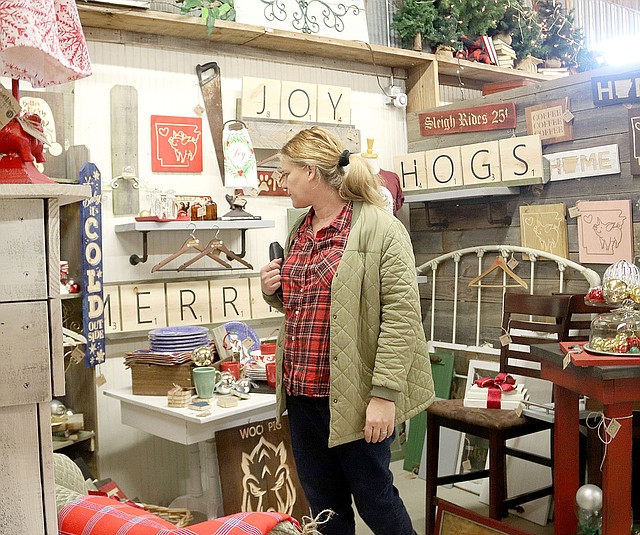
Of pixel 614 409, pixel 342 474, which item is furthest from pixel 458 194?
pixel 342 474

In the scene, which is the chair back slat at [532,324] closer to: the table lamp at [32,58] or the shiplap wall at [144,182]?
the shiplap wall at [144,182]

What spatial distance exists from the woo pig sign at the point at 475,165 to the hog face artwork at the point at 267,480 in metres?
1.78

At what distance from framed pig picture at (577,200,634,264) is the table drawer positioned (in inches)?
112

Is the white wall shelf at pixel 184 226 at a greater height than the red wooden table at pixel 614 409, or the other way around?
the white wall shelf at pixel 184 226

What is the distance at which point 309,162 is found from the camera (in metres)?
2.36

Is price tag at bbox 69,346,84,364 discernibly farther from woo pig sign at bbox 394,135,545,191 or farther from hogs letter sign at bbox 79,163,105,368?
woo pig sign at bbox 394,135,545,191

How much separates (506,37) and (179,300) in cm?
275

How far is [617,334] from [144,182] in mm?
2275

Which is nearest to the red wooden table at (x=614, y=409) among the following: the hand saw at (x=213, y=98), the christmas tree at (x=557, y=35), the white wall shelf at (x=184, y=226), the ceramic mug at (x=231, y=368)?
the ceramic mug at (x=231, y=368)

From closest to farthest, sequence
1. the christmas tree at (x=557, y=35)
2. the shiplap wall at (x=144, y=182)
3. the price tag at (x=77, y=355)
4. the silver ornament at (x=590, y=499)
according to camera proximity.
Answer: the silver ornament at (x=590, y=499)
the price tag at (x=77, y=355)
the shiplap wall at (x=144, y=182)
the christmas tree at (x=557, y=35)

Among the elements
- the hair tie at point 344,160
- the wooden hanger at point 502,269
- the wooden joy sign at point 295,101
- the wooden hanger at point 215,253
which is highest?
Answer: the wooden joy sign at point 295,101

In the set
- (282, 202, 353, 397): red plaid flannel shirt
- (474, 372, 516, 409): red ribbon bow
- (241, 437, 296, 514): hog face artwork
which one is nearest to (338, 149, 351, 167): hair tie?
(282, 202, 353, 397): red plaid flannel shirt

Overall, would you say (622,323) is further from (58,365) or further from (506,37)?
(506,37)

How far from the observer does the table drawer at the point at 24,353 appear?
138cm
